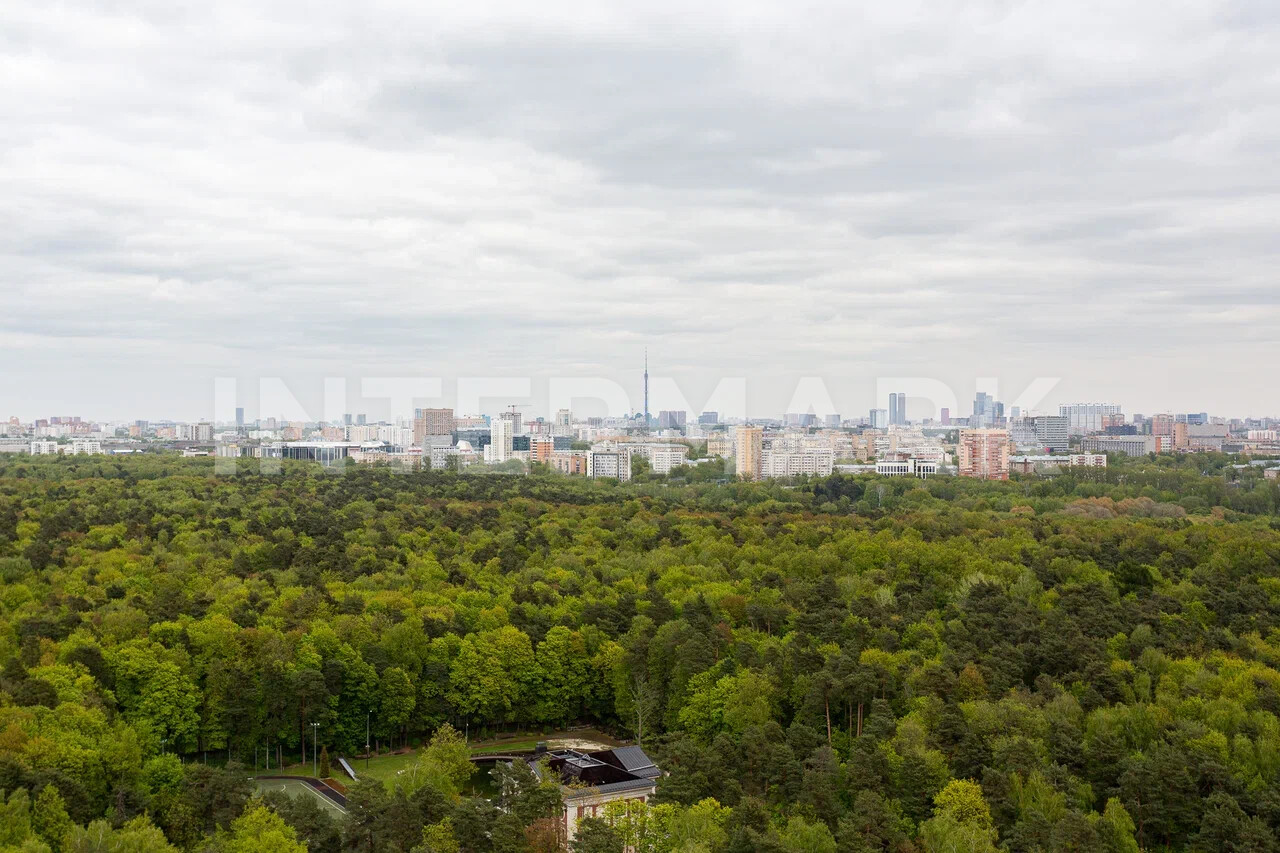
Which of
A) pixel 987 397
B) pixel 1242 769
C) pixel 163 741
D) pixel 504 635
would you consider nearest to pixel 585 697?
pixel 504 635

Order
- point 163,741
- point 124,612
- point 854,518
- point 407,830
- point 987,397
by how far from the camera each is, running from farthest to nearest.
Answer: point 987,397 → point 854,518 → point 124,612 → point 163,741 → point 407,830

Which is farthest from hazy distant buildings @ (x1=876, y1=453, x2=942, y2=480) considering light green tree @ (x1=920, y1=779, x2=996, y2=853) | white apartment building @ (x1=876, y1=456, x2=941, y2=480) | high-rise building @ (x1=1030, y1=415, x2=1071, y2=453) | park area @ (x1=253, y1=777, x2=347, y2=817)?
light green tree @ (x1=920, y1=779, x2=996, y2=853)

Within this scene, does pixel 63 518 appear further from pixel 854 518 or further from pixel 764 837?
pixel 764 837

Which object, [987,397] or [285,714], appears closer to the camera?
[285,714]

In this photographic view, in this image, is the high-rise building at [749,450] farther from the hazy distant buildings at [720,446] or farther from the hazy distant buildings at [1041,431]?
the hazy distant buildings at [1041,431]

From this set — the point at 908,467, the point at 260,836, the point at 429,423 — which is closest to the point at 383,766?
the point at 260,836
